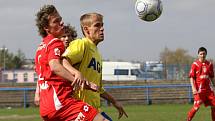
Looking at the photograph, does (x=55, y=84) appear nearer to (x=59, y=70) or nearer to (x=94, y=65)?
(x=59, y=70)

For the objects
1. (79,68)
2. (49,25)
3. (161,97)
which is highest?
(49,25)

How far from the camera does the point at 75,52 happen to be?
619 cm

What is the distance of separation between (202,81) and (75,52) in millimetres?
9558

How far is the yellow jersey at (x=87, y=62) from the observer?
6.23m


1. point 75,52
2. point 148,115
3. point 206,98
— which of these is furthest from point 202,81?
point 75,52

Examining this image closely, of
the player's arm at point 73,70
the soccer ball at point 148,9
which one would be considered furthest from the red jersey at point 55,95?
the soccer ball at point 148,9

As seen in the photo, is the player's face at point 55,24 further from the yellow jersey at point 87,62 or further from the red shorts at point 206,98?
the red shorts at point 206,98

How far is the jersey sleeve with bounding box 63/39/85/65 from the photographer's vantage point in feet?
20.0

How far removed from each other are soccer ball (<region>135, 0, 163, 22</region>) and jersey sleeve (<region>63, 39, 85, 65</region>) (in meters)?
4.41

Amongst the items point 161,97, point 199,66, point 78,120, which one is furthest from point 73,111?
point 161,97

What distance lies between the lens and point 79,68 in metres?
6.40

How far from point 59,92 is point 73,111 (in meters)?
0.29

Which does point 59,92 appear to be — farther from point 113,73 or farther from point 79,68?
point 113,73


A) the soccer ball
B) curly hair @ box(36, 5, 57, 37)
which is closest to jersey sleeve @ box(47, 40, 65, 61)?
curly hair @ box(36, 5, 57, 37)
